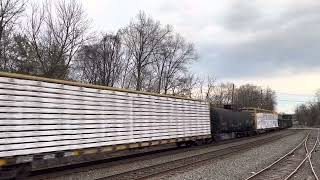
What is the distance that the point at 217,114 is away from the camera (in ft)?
110

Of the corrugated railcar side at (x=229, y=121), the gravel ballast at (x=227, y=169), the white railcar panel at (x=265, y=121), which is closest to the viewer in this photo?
the gravel ballast at (x=227, y=169)

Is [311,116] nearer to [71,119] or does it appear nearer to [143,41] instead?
[143,41]

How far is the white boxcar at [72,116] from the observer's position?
1199cm

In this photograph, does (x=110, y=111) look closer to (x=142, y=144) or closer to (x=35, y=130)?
(x=142, y=144)

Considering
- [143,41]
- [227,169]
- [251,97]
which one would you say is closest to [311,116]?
[251,97]

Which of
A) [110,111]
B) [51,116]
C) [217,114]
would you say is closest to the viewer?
[51,116]

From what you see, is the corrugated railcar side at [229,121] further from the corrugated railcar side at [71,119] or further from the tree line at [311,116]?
the tree line at [311,116]

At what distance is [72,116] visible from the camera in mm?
14867

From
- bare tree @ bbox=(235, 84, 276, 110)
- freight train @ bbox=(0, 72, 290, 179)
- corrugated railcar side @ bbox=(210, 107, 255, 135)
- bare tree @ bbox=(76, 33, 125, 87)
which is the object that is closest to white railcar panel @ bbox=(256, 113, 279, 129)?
corrugated railcar side @ bbox=(210, 107, 255, 135)

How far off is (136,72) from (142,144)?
47079mm

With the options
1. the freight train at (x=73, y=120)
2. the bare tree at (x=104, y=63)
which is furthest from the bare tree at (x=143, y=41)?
the freight train at (x=73, y=120)

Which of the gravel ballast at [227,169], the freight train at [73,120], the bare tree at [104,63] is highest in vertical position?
the bare tree at [104,63]

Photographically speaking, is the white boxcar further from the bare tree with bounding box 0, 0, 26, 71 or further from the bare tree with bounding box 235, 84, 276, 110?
the bare tree with bounding box 235, 84, 276, 110

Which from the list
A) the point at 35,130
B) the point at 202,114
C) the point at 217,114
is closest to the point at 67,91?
the point at 35,130
